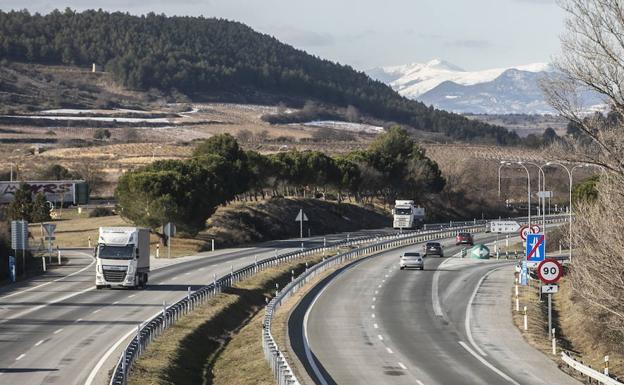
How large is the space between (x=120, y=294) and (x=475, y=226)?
246 ft

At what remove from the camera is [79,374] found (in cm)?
3048

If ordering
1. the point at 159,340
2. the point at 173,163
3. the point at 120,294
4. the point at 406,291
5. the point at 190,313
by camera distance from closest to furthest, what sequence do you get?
the point at 159,340 → the point at 190,313 → the point at 120,294 → the point at 406,291 → the point at 173,163

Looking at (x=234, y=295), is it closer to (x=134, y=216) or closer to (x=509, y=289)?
(x=509, y=289)

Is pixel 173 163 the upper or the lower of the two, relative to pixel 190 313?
upper

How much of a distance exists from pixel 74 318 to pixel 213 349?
587 centimetres

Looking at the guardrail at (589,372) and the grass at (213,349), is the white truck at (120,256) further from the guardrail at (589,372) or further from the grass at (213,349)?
the guardrail at (589,372)

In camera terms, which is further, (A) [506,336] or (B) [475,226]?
(B) [475,226]

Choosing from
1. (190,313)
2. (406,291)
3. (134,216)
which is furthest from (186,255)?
(190,313)

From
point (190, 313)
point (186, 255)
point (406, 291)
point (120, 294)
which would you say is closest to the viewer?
point (190, 313)

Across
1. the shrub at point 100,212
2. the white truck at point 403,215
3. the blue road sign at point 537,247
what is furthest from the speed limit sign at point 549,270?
the white truck at point 403,215

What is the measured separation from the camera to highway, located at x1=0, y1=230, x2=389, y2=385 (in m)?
31.4

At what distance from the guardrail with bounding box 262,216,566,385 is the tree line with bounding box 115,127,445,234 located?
1309cm

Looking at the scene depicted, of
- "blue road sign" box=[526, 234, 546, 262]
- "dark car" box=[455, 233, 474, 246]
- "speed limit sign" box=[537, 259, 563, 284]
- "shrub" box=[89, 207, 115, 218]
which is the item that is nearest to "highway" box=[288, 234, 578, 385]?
"speed limit sign" box=[537, 259, 563, 284]

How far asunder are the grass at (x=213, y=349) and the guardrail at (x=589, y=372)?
8876 mm
